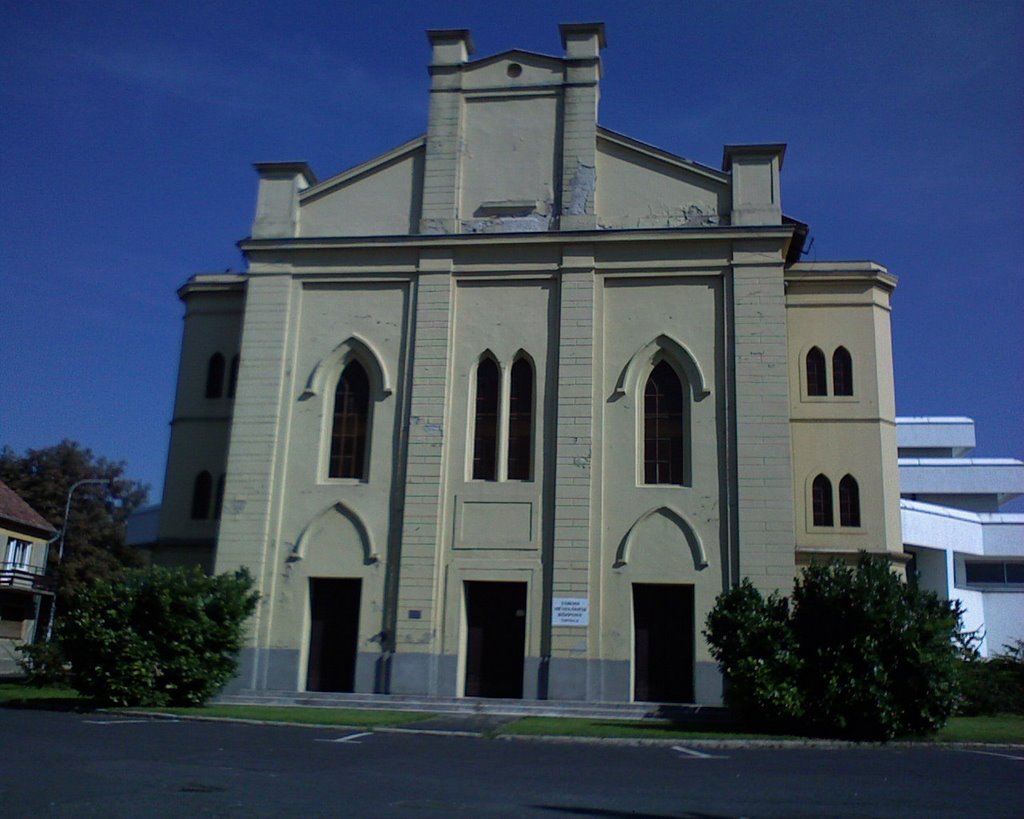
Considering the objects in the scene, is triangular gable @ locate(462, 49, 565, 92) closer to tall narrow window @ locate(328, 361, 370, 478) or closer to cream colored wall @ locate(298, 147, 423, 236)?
cream colored wall @ locate(298, 147, 423, 236)

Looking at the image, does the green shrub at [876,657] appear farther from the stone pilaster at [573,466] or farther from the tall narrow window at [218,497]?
the tall narrow window at [218,497]

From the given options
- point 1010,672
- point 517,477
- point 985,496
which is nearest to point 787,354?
point 517,477

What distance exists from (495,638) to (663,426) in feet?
20.3

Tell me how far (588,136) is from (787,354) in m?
7.22

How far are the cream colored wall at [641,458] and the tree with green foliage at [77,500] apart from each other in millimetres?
42094

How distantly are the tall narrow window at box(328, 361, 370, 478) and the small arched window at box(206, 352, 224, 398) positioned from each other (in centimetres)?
451

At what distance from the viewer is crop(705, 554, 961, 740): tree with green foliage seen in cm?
1778

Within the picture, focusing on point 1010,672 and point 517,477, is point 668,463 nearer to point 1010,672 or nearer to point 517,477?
point 517,477

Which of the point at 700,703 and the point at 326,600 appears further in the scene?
the point at 326,600

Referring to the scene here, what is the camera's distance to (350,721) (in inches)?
739

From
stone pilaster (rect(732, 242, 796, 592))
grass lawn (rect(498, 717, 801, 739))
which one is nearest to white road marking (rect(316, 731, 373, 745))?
grass lawn (rect(498, 717, 801, 739))

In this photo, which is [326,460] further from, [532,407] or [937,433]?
[937,433]

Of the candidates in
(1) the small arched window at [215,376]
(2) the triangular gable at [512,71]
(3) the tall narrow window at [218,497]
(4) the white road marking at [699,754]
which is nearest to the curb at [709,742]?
(4) the white road marking at [699,754]

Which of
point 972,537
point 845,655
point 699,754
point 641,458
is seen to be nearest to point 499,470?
point 641,458
